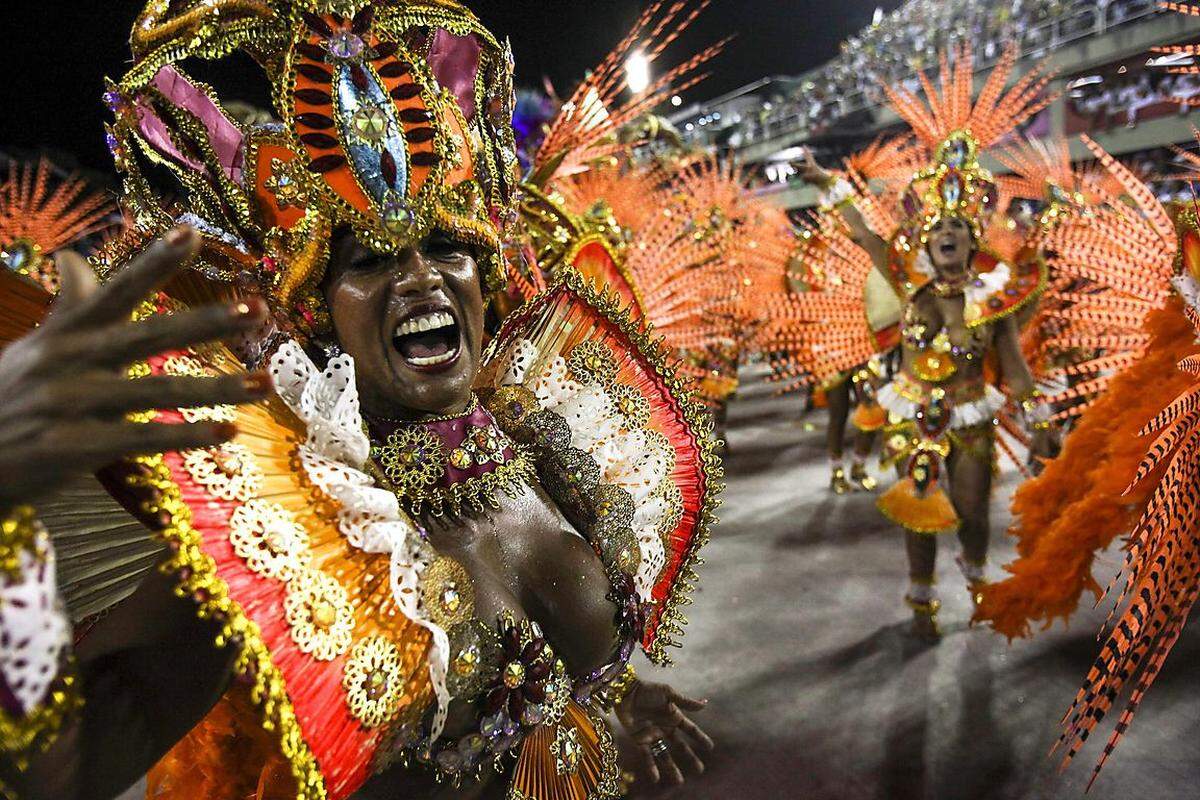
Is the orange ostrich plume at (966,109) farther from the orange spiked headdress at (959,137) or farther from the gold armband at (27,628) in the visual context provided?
the gold armband at (27,628)

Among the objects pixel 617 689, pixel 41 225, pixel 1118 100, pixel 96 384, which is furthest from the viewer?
pixel 1118 100

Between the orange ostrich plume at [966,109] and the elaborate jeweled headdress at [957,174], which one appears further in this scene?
the orange ostrich plume at [966,109]

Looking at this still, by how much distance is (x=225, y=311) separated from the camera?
539 millimetres

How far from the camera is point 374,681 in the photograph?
862 mm

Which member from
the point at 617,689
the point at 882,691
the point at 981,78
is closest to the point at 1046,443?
the point at 882,691

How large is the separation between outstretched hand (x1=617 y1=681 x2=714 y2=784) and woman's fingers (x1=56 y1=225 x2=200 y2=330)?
4.57 ft

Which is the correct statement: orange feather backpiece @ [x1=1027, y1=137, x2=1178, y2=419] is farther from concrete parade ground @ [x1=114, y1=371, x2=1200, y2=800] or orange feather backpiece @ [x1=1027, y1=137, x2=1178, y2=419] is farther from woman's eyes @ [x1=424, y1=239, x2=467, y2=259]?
woman's eyes @ [x1=424, y1=239, x2=467, y2=259]

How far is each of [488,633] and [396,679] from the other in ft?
0.62

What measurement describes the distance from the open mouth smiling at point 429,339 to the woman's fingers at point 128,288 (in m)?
0.55

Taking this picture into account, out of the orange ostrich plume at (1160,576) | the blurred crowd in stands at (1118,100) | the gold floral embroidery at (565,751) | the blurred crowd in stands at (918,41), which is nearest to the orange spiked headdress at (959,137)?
the orange ostrich plume at (1160,576)

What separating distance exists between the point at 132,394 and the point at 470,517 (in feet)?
2.28

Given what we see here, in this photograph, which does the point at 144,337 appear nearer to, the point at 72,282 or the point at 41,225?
the point at 72,282

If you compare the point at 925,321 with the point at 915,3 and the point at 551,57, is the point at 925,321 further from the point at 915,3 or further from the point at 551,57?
the point at 915,3

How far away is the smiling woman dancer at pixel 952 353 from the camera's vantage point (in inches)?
124
